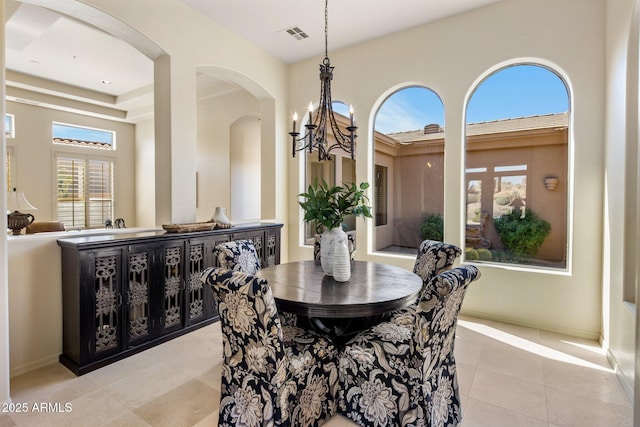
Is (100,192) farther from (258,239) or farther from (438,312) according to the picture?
(438,312)

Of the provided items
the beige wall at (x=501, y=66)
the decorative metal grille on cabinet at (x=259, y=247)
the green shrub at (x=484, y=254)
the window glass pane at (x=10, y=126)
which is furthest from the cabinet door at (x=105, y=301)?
the window glass pane at (x=10, y=126)

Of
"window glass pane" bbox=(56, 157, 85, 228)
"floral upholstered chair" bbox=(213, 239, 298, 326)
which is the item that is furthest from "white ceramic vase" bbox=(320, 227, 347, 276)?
"window glass pane" bbox=(56, 157, 85, 228)

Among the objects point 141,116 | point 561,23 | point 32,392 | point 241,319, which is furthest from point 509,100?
point 141,116

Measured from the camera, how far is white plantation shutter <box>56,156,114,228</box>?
7.32 metres

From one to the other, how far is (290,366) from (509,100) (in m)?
3.79

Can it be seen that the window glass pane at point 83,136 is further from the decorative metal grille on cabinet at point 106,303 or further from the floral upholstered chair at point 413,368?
the floral upholstered chair at point 413,368

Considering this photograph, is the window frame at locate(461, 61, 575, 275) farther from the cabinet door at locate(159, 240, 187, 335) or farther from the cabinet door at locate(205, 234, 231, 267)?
the cabinet door at locate(159, 240, 187, 335)

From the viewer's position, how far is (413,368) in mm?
1807

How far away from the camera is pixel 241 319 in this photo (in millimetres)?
1672

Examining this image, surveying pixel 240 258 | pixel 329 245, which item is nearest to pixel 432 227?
pixel 329 245

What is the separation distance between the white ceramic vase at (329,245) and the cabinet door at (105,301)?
5.86 ft

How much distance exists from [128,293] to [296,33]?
3700 millimetres

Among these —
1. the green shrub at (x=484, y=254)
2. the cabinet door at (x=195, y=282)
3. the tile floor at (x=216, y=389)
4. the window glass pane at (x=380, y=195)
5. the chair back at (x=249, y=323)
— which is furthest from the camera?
the window glass pane at (x=380, y=195)

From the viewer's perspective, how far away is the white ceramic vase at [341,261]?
7.78 ft
